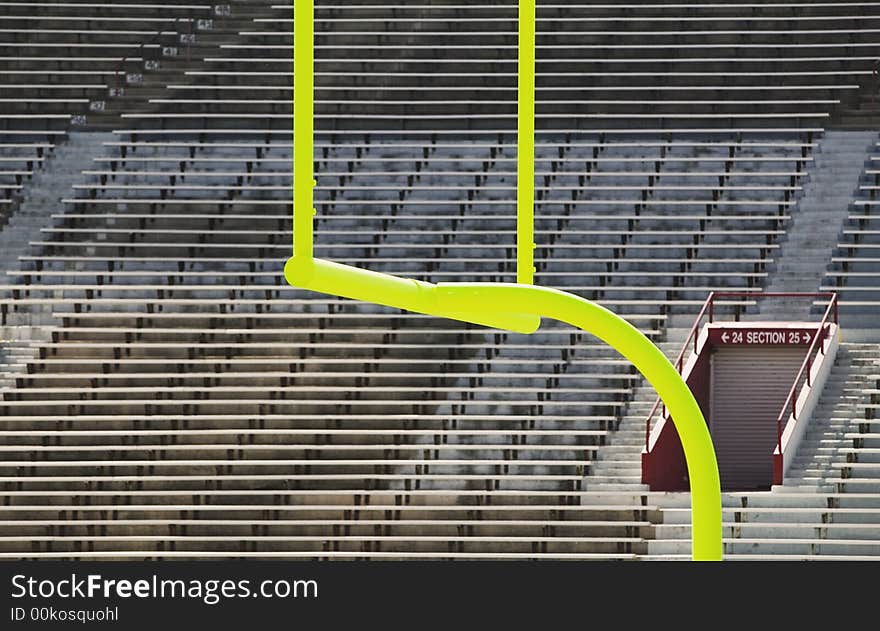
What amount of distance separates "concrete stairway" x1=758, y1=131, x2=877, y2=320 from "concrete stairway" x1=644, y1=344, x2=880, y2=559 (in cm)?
203

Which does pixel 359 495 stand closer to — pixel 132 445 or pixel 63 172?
pixel 132 445

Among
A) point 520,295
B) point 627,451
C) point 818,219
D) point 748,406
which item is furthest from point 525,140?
point 818,219

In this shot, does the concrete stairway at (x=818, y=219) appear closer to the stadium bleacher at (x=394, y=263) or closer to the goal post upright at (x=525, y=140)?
the stadium bleacher at (x=394, y=263)

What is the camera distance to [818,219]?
18.7 meters

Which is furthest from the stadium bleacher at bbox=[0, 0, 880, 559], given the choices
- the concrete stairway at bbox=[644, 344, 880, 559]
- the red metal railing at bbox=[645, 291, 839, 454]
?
the red metal railing at bbox=[645, 291, 839, 454]

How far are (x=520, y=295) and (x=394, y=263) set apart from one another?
39.8ft

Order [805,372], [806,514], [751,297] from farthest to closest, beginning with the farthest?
1. [751,297]
2. [805,372]
3. [806,514]

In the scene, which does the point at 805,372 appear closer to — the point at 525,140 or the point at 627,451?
the point at 627,451

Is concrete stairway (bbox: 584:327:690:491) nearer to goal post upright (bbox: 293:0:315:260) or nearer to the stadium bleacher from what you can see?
the stadium bleacher

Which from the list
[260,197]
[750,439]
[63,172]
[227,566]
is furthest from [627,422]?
[227,566]

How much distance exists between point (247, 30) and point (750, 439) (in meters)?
8.00

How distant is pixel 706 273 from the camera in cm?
1816

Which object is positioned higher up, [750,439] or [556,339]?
[556,339]

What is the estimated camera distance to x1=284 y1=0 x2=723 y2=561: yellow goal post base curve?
20.4 ft
